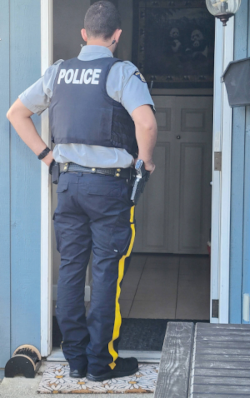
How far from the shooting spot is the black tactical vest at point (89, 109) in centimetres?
209

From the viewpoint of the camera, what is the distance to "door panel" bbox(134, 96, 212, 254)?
16.4 ft

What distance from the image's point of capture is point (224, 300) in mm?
2432

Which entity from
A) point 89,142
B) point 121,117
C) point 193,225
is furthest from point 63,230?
point 193,225

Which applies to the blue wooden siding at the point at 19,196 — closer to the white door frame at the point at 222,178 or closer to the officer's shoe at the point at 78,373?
the officer's shoe at the point at 78,373

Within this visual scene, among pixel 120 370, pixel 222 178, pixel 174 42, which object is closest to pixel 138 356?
pixel 120 370

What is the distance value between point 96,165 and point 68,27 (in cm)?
183

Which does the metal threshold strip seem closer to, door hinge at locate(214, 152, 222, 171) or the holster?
the holster

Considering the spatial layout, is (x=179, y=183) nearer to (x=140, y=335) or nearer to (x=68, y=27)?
(x=68, y=27)

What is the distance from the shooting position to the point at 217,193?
96.9 inches

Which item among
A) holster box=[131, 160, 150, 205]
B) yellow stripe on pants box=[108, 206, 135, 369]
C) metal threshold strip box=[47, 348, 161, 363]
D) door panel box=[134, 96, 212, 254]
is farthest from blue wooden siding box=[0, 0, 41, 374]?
door panel box=[134, 96, 212, 254]

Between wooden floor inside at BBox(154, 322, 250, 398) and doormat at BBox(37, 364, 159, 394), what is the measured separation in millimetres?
1077

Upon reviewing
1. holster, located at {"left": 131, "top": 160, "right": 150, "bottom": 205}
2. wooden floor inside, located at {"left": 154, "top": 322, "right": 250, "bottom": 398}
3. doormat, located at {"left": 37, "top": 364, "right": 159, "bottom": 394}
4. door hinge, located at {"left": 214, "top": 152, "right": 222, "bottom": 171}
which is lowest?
doormat, located at {"left": 37, "top": 364, "right": 159, "bottom": 394}

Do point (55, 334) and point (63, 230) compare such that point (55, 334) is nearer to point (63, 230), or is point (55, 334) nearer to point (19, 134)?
point (63, 230)

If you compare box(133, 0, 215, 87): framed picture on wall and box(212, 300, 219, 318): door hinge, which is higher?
box(133, 0, 215, 87): framed picture on wall
